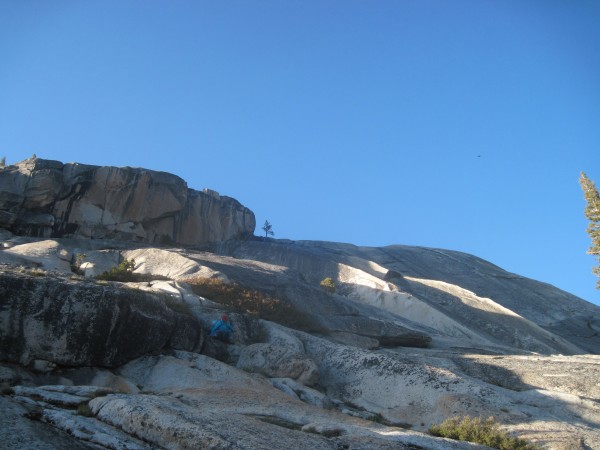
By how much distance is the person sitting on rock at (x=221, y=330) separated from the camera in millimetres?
24297

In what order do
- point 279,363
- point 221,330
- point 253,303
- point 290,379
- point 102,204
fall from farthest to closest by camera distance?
1. point 102,204
2. point 253,303
3. point 221,330
4. point 279,363
5. point 290,379

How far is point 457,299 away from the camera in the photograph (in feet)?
173

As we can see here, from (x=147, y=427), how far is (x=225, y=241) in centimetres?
5403

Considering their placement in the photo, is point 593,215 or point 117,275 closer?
point 117,275

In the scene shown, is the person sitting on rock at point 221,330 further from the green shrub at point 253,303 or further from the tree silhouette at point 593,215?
the tree silhouette at point 593,215

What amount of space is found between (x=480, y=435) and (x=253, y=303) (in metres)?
16.6

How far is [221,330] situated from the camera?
80.0ft

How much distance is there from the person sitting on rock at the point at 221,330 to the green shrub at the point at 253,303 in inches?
143

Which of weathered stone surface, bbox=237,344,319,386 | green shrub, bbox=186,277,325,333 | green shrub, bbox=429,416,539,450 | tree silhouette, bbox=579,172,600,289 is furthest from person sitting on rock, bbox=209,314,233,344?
tree silhouette, bbox=579,172,600,289

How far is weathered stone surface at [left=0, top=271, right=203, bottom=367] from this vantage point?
59.2 feet

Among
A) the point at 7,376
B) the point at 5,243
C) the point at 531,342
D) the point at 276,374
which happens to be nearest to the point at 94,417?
the point at 7,376

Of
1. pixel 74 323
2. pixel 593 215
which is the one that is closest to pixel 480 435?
pixel 74 323

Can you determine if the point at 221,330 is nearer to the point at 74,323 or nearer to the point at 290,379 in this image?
the point at 290,379

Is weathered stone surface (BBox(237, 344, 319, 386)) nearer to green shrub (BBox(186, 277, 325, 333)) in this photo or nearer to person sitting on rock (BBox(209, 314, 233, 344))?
person sitting on rock (BBox(209, 314, 233, 344))
